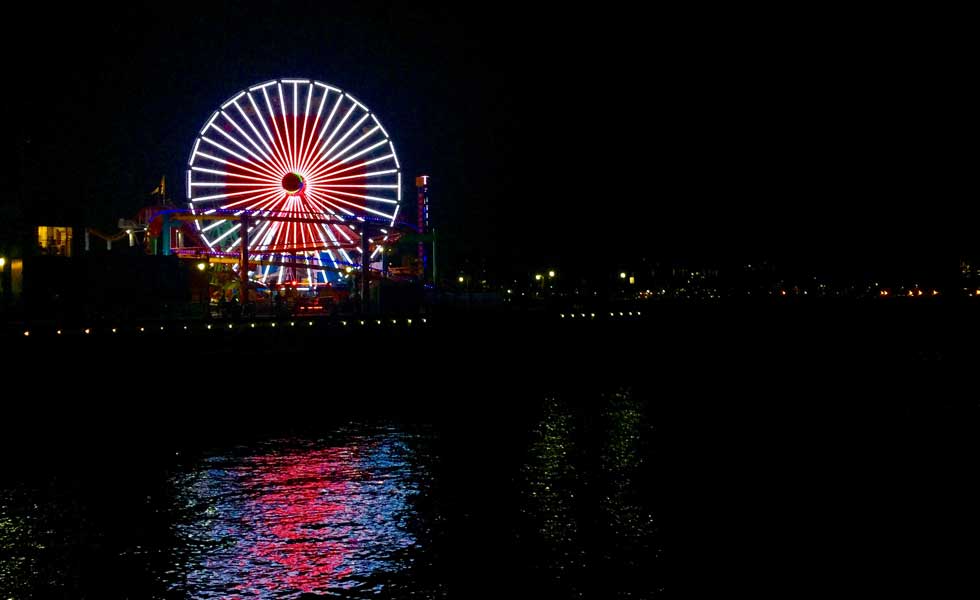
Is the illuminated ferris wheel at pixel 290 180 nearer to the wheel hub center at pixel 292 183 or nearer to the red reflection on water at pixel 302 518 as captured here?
the wheel hub center at pixel 292 183

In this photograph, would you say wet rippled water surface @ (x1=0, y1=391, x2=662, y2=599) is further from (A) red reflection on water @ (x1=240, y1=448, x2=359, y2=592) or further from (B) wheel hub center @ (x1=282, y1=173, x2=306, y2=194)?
(B) wheel hub center @ (x1=282, y1=173, x2=306, y2=194)

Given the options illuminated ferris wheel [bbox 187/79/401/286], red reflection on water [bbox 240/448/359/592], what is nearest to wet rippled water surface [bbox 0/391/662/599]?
red reflection on water [bbox 240/448/359/592]

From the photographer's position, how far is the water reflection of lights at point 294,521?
924 cm

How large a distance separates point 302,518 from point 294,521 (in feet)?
0.53

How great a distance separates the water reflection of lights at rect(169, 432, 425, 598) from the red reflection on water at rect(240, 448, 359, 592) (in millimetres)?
11

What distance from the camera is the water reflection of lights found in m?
9.24

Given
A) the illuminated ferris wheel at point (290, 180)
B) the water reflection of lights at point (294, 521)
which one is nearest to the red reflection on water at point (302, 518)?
the water reflection of lights at point (294, 521)

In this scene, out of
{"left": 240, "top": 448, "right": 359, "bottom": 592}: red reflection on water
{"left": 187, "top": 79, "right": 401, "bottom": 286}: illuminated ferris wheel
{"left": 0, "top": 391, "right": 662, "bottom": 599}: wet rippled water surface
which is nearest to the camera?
{"left": 0, "top": 391, "right": 662, "bottom": 599}: wet rippled water surface

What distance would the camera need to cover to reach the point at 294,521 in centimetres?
1130

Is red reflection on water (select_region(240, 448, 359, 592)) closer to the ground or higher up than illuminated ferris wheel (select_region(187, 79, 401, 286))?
closer to the ground

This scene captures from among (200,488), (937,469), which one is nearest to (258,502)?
(200,488)

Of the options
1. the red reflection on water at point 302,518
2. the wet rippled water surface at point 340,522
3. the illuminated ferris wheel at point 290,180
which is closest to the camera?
the wet rippled water surface at point 340,522

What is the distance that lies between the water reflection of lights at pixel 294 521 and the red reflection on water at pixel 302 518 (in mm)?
11

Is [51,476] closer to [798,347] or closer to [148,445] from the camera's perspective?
[148,445]
